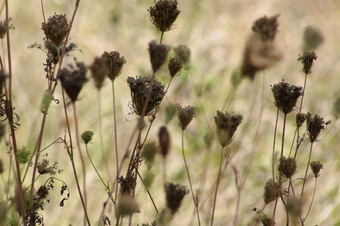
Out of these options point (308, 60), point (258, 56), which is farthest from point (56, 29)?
point (308, 60)

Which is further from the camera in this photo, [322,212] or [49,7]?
[49,7]

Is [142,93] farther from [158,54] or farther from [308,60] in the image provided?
[308,60]

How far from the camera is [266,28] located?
1078 mm

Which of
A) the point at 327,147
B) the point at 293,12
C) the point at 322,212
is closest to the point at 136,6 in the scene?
the point at 293,12

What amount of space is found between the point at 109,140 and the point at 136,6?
45.2 inches

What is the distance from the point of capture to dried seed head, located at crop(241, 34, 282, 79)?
1012mm

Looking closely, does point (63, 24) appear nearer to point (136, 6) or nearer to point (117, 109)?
point (117, 109)

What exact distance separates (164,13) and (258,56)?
0.87 feet

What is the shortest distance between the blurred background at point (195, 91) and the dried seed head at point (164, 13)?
2.32ft

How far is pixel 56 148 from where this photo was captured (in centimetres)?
225

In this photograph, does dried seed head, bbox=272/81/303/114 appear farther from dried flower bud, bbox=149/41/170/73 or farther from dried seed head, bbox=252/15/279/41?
dried flower bud, bbox=149/41/170/73

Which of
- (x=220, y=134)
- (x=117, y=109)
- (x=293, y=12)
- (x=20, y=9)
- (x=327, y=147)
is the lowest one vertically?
(x=220, y=134)

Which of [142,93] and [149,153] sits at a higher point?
[142,93]

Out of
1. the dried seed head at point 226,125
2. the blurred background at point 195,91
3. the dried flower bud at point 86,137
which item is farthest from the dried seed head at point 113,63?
the blurred background at point 195,91
